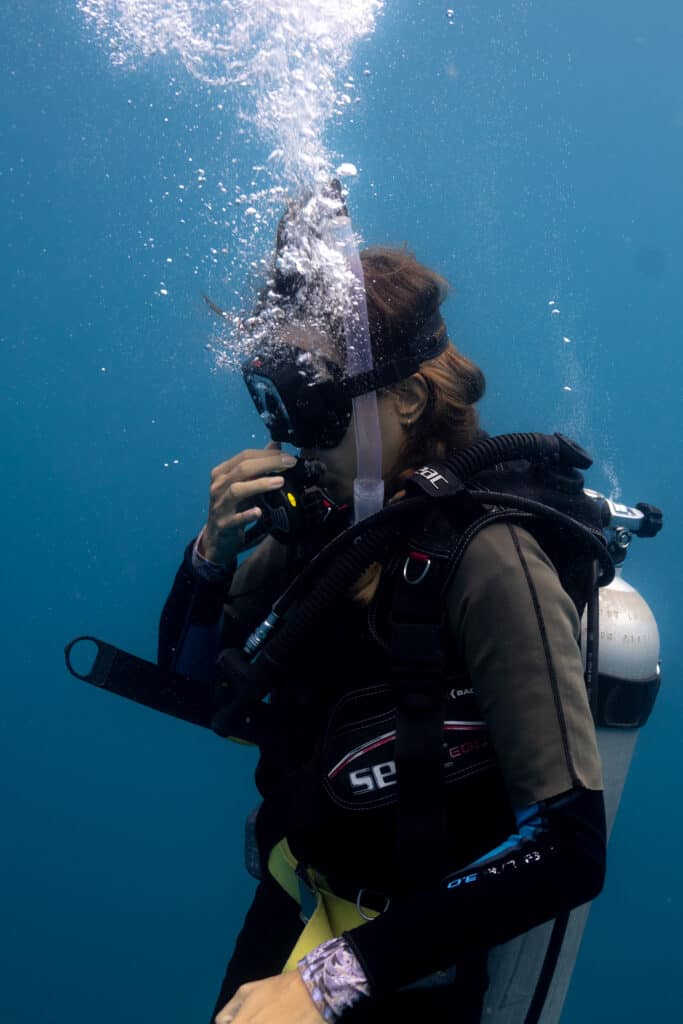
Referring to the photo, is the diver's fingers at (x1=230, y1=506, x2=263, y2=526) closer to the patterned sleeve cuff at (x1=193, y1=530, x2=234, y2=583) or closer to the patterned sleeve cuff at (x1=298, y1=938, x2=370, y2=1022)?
the patterned sleeve cuff at (x1=193, y1=530, x2=234, y2=583)

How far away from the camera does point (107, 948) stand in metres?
9.60

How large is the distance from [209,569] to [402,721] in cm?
98

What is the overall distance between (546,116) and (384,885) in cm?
945

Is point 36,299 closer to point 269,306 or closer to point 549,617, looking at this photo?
point 269,306

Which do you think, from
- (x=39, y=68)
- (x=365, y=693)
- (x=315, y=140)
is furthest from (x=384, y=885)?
(x=39, y=68)

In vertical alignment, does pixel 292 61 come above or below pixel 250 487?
above

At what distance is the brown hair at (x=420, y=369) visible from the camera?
1.67m

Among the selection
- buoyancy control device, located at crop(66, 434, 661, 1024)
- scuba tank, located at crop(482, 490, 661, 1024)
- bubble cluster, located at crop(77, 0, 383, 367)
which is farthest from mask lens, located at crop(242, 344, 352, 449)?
scuba tank, located at crop(482, 490, 661, 1024)

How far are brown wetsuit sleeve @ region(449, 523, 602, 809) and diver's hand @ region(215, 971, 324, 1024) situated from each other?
0.49 meters

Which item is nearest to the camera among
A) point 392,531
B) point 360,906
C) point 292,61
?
point 392,531

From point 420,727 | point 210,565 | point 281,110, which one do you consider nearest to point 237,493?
point 210,565

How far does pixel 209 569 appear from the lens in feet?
7.07

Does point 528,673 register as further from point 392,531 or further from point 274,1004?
point 274,1004

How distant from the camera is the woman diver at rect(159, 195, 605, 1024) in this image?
1.19 meters
